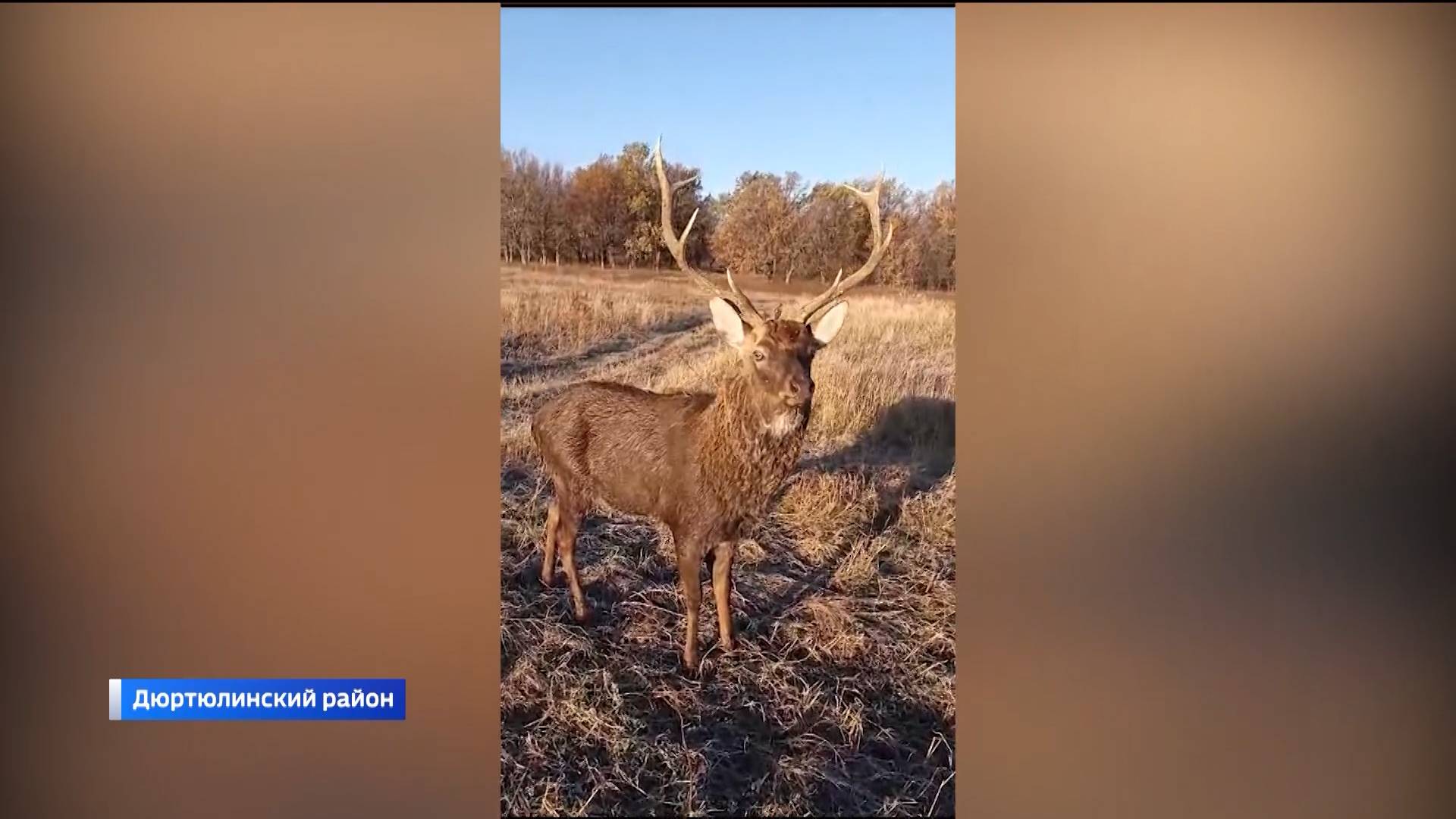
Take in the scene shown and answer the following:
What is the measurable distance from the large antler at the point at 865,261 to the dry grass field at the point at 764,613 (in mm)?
52

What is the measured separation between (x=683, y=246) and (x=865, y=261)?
454 mm

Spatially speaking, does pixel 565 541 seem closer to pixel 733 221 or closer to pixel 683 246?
pixel 683 246

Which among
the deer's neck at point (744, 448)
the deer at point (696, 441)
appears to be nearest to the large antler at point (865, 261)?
the deer at point (696, 441)

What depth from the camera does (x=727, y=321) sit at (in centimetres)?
189

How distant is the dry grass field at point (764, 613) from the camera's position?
187 centimetres

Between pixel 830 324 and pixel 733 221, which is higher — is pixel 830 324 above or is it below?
below

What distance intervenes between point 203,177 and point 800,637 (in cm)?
185

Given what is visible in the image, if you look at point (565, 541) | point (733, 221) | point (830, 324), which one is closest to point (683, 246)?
point (733, 221)

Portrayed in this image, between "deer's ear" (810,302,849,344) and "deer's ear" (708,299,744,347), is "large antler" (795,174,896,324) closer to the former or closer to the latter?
"deer's ear" (810,302,849,344)

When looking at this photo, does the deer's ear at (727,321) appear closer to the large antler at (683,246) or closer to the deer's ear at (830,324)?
the large antler at (683,246)

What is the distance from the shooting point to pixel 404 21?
6.09 ft

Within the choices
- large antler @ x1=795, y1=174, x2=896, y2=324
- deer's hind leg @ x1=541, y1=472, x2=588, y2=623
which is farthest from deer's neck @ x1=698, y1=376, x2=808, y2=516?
deer's hind leg @ x1=541, y1=472, x2=588, y2=623

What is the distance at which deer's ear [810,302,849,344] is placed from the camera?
1.87 m

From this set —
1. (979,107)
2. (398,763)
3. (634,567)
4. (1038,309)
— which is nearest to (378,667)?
(398,763)
